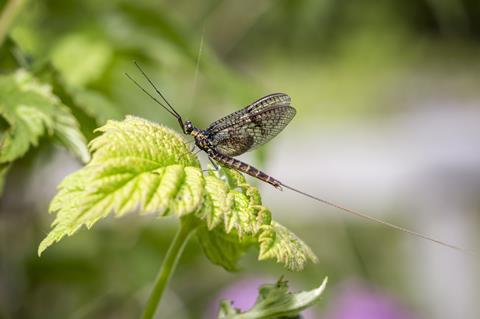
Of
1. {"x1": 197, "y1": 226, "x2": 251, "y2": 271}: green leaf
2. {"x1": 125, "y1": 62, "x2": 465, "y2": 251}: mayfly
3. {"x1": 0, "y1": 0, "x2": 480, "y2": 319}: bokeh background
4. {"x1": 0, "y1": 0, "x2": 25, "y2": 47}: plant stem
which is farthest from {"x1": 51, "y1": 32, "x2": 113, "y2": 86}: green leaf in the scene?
{"x1": 197, "y1": 226, "x2": 251, "y2": 271}: green leaf

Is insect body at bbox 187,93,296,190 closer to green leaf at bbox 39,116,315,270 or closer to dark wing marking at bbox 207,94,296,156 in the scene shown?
dark wing marking at bbox 207,94,296,156

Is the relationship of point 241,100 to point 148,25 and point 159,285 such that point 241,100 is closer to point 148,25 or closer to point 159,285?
point 148,25

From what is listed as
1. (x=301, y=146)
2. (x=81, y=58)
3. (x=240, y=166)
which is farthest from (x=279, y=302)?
(x=301, y=146)

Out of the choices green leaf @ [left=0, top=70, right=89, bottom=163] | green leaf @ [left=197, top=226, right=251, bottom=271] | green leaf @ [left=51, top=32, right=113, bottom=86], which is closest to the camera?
green leaf @ [left=197, top=226, right=251, bottom=271]

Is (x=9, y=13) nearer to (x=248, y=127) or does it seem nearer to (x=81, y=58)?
(x=81, y=58)

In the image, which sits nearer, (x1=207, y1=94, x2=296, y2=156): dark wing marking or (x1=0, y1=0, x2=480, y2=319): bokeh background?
(x1=207, y1=94, x2=296, y2=156): dark wing marking

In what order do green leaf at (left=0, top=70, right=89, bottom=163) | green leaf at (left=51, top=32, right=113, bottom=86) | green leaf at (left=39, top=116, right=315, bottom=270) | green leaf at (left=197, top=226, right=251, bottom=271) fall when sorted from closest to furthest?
green leaf at (left=39, top=116, right=315, bottom=270), green leaf at (left=197, top=226, right=251, bottom=271), green leaf at (left=0, top=70, right=89, bottom=163), green leaf at (left=51, top=32, right=113, bottom=86)
